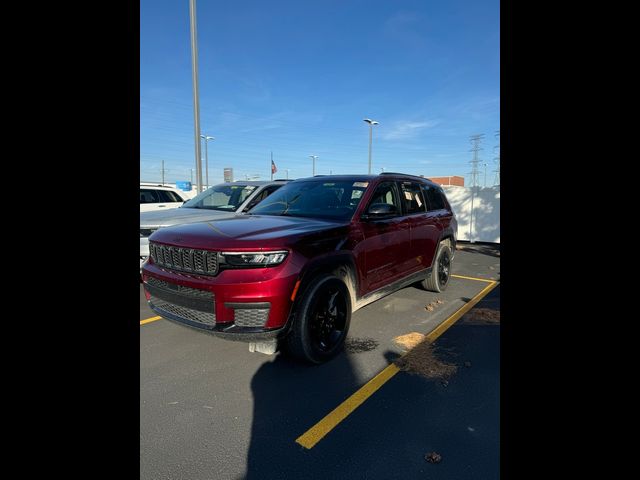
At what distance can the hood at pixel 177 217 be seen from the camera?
20.4 ft

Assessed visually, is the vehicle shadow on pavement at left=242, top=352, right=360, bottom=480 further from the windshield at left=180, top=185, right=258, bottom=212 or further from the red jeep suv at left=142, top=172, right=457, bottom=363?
the windshield at left=180, top=185, right=258, bottom=212

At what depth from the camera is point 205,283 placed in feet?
9.83

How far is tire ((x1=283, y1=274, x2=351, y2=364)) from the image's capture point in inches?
126

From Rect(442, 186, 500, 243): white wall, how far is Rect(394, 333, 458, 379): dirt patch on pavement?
9.76 m

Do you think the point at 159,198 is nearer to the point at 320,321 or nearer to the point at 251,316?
the point at 320,321

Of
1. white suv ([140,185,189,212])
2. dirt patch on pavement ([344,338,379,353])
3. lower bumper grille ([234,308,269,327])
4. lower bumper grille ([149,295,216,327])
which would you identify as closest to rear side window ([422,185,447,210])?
dirt patch on pavement ([344,338,379,353])

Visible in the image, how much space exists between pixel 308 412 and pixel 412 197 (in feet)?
11.2

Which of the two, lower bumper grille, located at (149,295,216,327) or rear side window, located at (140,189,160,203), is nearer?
lower bumper grille, located at (149,295,216,327)

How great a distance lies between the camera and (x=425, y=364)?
3486 mm
